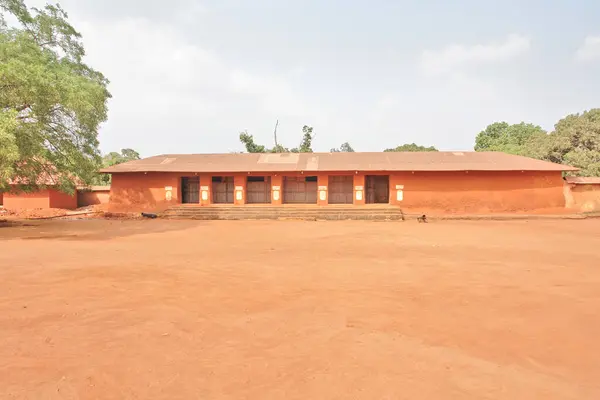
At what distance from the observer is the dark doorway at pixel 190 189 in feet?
78.7

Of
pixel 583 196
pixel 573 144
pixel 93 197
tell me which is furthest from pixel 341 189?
pixel 573 144

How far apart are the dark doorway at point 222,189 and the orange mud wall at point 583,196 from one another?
68.5ft

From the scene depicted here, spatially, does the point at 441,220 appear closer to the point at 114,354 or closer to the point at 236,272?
the point at 236,272

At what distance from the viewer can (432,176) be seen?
69.4 ft

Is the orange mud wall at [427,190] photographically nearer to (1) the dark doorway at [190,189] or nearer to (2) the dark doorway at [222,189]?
(1) the dark doorway at [190,189]

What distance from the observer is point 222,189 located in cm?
2430

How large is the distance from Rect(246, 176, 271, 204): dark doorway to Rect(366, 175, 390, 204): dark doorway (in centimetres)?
701

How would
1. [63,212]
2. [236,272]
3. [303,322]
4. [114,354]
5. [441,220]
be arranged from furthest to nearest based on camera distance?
[63,212] → [441,220] → [236,272] → [303,322] → [114,354]

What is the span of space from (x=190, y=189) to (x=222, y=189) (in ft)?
7.18

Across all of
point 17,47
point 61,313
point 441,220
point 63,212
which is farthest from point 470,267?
point 63,212

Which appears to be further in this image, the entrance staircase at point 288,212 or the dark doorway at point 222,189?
the dark doorway at point 222,189

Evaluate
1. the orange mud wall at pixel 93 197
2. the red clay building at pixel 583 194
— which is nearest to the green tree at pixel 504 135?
the red clay building at pixel 583 194

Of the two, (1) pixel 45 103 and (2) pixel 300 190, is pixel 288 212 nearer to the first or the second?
(2) pixel 300 190

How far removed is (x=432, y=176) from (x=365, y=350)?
767 inches
